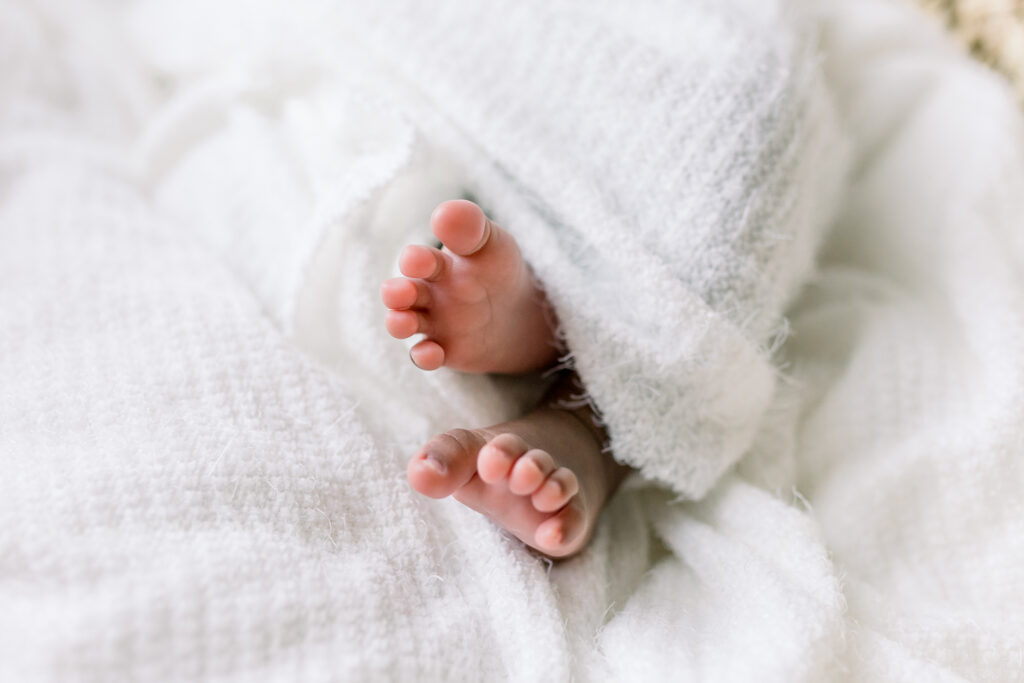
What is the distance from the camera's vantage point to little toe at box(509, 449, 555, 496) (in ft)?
1.54

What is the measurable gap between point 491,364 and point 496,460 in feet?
0.46

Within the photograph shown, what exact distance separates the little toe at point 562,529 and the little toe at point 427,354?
127mm

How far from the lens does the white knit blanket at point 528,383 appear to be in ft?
1.54

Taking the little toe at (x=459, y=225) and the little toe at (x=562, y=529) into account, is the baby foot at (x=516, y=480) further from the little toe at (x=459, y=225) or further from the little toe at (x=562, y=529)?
the little toe at (x=459, y=225)

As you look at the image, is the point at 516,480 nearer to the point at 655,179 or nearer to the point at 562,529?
the point at 562,529

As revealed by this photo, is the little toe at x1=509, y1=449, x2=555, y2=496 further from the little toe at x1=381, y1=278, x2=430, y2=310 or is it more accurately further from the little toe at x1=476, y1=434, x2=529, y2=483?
the little toe at x1=381, y1=278, x2=430, y2=310

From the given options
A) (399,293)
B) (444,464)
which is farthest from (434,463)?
(399,293)

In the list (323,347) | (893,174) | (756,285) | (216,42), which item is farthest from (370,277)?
(893,174)

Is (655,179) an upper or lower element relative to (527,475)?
upper

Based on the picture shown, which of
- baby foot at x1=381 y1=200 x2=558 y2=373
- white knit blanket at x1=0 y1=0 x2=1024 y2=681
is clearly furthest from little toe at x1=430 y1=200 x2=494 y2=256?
white knit blanket at x1=0 y1=0 x2=1024 y2=681

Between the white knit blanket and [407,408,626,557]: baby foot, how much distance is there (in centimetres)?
5

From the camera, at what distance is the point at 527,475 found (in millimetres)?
470

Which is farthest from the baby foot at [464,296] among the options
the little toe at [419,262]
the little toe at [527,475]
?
the little toe at [527,475]

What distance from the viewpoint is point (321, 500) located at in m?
0.53
